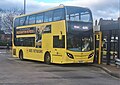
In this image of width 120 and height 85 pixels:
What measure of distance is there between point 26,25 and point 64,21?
21.1 ft

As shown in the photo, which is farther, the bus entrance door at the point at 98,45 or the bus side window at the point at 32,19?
the bus side window at the point at 32,19

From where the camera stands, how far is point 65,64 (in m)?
23.6

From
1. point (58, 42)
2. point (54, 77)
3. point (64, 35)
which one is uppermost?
point (64, 35)

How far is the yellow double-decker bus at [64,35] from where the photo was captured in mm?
21641

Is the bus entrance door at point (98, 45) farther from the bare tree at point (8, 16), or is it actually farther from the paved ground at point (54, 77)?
the bare tree at point (8, 16)

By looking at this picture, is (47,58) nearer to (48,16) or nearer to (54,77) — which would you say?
(48,16)

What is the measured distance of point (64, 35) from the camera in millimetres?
21641

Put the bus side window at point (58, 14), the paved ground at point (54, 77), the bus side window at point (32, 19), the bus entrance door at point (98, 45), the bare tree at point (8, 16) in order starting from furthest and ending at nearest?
the bare tree at point (8, 16) → the bus side window at point (32, 19) → the bus entrance door at point (98, 45) → the bus side window at point (58, 14) → the paved ground at point (54, 77)

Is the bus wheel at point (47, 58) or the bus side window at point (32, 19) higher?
the bus side window at point (32, 19)

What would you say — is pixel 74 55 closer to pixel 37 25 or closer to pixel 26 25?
pixel 37 25

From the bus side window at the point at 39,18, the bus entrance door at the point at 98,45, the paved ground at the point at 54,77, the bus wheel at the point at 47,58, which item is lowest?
the paved ground at the point at 54,77

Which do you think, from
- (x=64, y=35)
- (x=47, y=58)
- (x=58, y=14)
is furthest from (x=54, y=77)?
(x=47, y=58)

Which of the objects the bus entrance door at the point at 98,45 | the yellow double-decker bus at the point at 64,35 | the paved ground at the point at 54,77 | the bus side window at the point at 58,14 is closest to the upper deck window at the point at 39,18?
the yellow double-decker bus at the point at 64,35

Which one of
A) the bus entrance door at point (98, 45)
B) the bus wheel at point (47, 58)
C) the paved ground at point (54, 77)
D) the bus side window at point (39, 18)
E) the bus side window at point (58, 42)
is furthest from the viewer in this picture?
the bus side window at point (39, 18)
